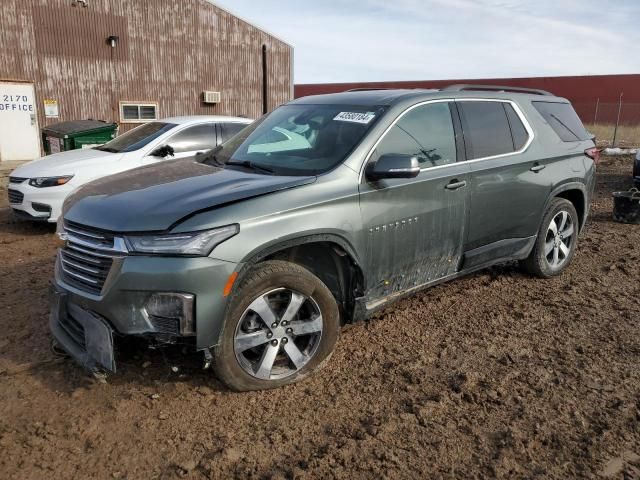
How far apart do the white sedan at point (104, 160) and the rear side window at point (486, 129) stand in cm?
429

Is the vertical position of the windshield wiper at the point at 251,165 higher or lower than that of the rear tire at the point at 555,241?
higher

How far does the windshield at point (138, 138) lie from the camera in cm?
764

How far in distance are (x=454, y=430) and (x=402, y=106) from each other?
7.37ft

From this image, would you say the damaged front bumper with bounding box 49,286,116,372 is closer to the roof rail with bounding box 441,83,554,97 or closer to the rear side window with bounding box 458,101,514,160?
the rear side window with bounding box 458,101,514,160

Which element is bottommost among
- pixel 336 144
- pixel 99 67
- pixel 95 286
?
pixel 95 286

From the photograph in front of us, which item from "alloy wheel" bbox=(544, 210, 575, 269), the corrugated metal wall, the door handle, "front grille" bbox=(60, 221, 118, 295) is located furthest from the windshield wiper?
the corrugated metal wall

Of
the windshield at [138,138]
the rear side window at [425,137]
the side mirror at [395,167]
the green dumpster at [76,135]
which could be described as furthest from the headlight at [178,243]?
the green dumpster at [76,135]

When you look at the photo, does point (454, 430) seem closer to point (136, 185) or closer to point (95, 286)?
point (95, 286)

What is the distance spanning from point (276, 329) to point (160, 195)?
106cm

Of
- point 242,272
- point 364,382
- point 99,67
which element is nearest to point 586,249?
point 364,382

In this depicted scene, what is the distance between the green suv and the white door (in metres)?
13.6

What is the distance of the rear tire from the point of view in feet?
16.6

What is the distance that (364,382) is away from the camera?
3373 millimetres

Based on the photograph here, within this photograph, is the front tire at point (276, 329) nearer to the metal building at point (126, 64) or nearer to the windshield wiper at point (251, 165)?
the windshield wiper at point (251, 165)
